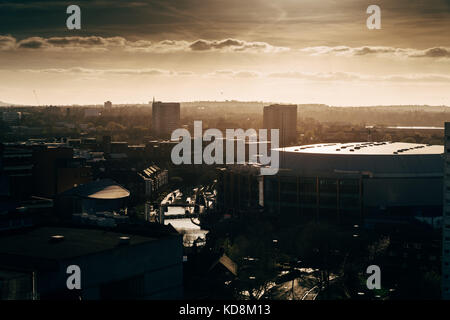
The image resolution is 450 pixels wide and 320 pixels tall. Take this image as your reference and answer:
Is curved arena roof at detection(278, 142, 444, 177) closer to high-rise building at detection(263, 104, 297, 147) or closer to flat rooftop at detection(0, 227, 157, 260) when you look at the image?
flat rooftop at detection(0, 227, 157, 260)

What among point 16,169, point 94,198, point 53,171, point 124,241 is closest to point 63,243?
point 124,241

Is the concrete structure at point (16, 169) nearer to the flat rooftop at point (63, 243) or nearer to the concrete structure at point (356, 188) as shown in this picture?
the concrete structure at point (356, 188)

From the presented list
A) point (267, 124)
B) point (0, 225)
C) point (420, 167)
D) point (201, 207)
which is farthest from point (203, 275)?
point (267, 124)

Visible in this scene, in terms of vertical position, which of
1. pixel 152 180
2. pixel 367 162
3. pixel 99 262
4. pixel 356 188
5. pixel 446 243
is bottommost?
pixel 152 180

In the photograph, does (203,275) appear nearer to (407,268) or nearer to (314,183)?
(407,268)

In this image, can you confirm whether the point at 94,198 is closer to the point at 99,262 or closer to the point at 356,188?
the point at 356,188
